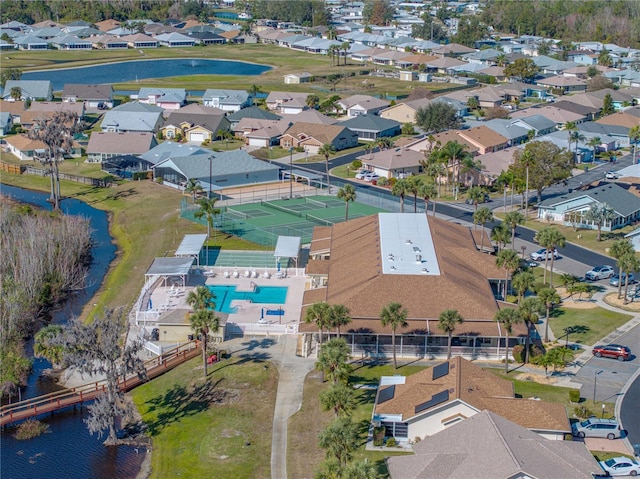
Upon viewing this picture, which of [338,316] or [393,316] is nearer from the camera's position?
[393,316]

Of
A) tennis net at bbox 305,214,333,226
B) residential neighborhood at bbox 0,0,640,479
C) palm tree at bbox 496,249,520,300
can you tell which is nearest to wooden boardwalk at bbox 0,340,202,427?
residential neighborhood at bbox 0,0,640,479

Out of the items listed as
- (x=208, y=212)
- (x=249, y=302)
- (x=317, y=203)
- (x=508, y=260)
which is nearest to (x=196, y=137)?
(x=317, y=203)

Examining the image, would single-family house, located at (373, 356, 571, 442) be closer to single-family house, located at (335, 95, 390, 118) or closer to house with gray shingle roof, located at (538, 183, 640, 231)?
house with gray shingle roof, located at (538, 183, 640, 231)

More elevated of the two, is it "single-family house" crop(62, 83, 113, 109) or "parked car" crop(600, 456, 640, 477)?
"parked car" crop(600, 456, 640, 477)

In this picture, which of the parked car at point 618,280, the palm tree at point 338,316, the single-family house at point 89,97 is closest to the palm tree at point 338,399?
the palm tree at point 338,316

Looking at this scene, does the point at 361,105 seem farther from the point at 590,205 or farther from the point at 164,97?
the point at 590,205

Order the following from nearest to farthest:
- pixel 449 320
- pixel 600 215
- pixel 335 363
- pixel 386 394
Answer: pixel 335 363
pixel 386 394
pixel 449 320
pixel 600 215

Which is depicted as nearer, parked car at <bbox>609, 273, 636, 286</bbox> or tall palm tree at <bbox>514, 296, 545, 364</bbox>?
tall palm tree at <bbox>514, 296, 545, 364</bbox>

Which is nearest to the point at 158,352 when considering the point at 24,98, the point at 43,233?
the point at 43,233
